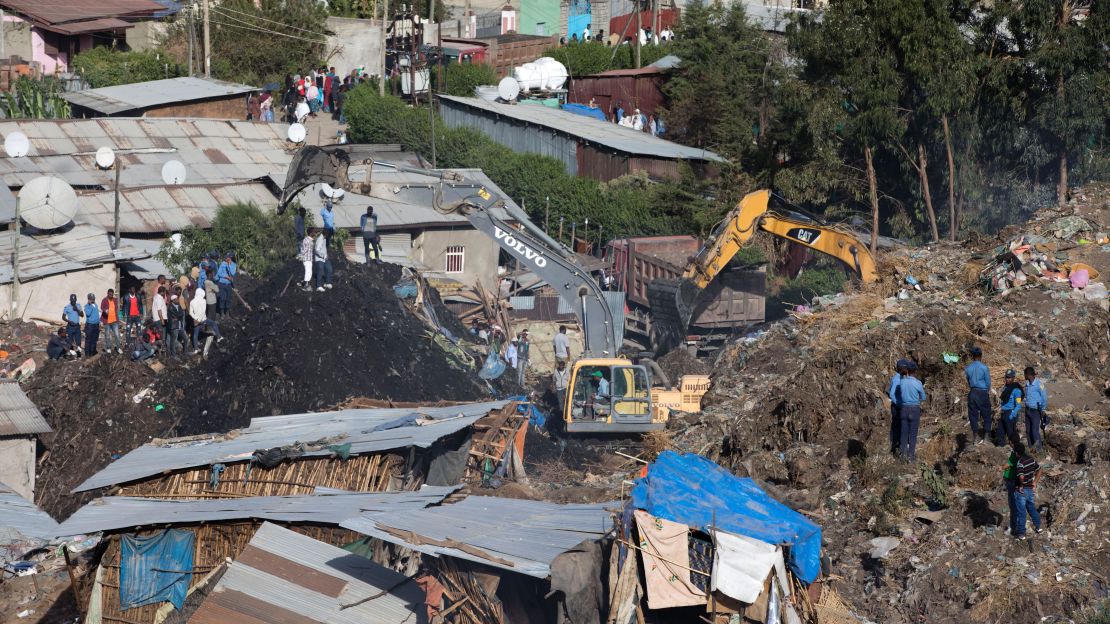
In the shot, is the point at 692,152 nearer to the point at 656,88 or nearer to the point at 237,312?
the point at 656,88

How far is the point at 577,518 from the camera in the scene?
11.8 meters

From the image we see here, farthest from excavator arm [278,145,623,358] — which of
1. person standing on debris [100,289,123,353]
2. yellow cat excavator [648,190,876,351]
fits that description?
person standing on debris [100,289,123,353]

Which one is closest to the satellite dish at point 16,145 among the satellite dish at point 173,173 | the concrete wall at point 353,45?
the satellite dish at point 173,173

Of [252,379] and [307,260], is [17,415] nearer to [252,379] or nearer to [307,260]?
[252,379]

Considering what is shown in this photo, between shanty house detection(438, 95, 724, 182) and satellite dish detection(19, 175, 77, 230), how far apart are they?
44.3 ft

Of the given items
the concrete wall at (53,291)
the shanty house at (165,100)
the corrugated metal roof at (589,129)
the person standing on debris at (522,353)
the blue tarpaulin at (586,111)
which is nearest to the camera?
the person standing on debris at (522,353)

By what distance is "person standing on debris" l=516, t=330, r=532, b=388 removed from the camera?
79.0 ft

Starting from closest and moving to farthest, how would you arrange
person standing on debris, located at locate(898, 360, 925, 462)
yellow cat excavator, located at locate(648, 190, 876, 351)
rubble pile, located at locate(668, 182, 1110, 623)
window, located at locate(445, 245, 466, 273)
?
rubble pile, located at locate(668, 182, 1110, 623) → person standing on debris, located at locate(898, 360, 925, 462) → yellow cat excavator, located at locate(648, 190, 876, 351) → window, located at locate(445, 245, 466, 273)

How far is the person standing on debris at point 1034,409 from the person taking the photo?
1320 cm

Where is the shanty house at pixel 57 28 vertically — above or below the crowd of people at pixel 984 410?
above

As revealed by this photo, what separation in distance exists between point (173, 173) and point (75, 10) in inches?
685

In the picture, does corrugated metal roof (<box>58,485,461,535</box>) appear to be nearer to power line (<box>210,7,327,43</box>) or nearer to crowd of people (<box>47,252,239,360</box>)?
crowd of people (<box>47,252,239,360</box>)

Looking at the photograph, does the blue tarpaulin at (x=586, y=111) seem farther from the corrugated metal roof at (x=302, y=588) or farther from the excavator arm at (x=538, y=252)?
the corrugated metal roof at (x=302, y=588)

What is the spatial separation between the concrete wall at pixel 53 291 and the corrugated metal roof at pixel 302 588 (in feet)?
47.9
